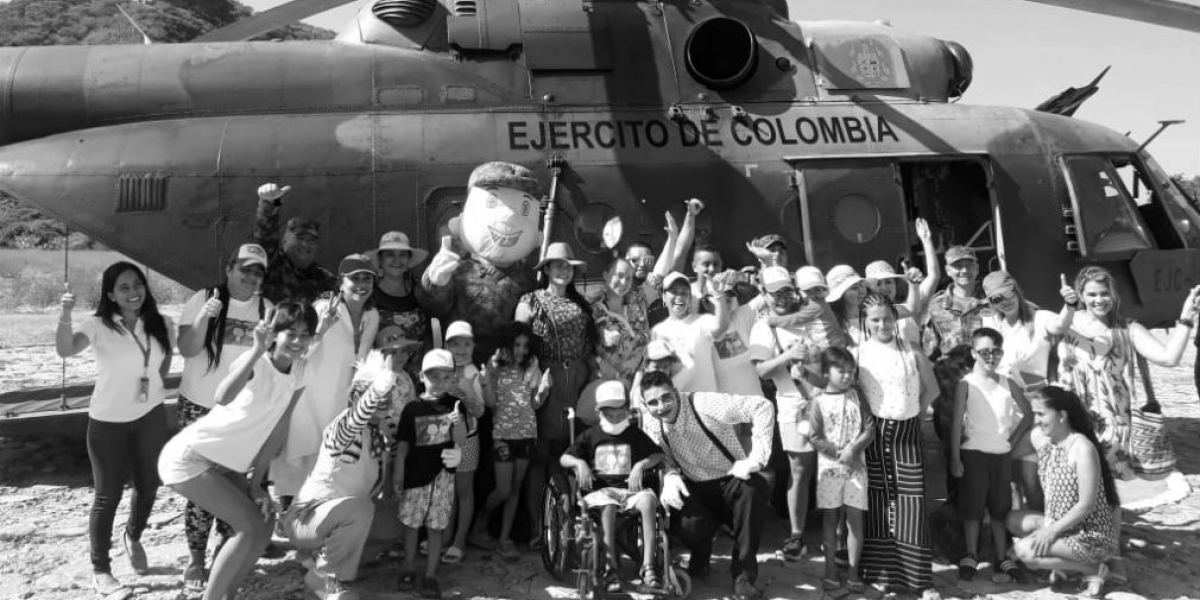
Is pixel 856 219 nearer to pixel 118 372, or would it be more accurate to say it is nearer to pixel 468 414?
pixel 468 414

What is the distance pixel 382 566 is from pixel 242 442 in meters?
1.37

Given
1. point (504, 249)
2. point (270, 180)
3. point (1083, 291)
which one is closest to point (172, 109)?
point (270, 180)

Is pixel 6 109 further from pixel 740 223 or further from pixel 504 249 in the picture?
pixel 740 223

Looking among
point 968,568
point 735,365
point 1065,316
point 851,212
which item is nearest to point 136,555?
point 735,365

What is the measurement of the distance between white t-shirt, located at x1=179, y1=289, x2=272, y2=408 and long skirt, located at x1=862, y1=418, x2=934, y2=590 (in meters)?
3.85

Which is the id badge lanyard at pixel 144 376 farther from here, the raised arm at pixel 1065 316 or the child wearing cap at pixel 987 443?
the raised arm at pixel 1065 316

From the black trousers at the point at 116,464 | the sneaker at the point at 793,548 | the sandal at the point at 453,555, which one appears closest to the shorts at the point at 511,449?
the sandal at the point at 453,555

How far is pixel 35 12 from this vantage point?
62.3 meters

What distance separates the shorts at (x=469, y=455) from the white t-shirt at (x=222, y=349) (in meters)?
1.44

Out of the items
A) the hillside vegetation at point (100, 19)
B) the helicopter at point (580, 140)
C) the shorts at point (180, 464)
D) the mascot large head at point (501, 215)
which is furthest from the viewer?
the hillside vegetation at point (100, 19)

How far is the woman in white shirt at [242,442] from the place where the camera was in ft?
12.4

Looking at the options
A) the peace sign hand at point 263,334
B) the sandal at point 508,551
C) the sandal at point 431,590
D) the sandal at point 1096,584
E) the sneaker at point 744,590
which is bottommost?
the sandal at point 1096,584

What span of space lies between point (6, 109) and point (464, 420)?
5.21m

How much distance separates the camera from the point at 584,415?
4.77 metres
